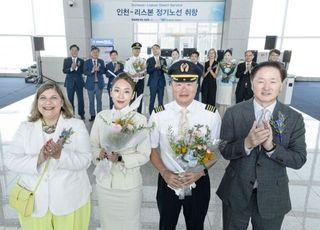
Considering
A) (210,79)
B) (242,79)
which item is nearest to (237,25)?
(210,79)

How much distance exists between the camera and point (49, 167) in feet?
5.16

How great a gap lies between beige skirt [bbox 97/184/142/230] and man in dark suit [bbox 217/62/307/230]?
638 millimetres

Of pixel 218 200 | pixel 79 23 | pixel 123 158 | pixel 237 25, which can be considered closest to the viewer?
pixel 123 158

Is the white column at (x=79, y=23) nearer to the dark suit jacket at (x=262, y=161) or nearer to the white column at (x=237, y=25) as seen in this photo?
the white column at (x=237, y=25)

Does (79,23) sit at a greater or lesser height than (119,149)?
greater

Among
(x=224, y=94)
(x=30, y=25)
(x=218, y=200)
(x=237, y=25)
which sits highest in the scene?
(x=237, y=25)

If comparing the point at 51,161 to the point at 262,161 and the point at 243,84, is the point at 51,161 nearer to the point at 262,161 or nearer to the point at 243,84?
the point at 262,161

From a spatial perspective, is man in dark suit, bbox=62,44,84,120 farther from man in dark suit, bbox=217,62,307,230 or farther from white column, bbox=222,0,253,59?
white column, bbox=222,0,253,59

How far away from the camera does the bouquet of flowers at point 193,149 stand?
152 centimetres

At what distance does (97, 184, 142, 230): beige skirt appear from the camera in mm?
1805

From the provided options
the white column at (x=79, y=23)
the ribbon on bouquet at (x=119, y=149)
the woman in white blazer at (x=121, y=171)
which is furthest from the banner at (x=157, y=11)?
the ribbon on bouquet at (x=119, y=149)

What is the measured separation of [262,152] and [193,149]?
0.40m

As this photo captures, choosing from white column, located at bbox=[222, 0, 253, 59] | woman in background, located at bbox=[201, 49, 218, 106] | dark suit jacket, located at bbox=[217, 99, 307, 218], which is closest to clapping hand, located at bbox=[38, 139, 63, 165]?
dark suit jacket, located at bbox=[217, 99, 307, 218]

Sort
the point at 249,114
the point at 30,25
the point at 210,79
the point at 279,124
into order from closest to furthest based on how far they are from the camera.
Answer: the point at 279,124 → the point at 249,114 → the point at 210,79 → the point at 30,25
